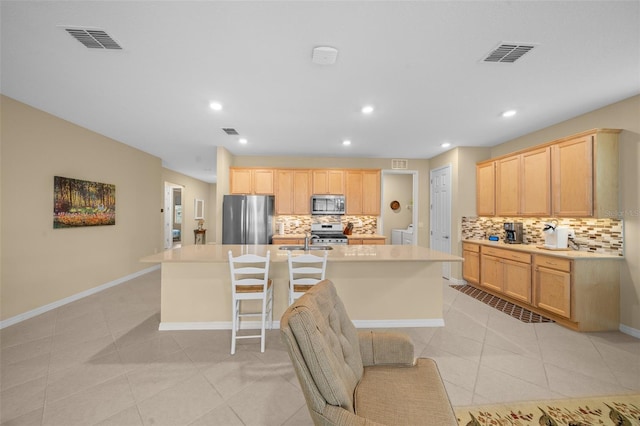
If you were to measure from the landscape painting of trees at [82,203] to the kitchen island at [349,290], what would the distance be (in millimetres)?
2024

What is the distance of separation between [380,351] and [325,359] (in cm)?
78

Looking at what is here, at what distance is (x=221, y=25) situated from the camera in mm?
1932

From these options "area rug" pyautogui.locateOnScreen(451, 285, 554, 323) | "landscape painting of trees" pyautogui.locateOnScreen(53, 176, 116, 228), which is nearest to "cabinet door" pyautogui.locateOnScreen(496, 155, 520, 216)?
"area rug" pyautogui.locateOnScreen(451, 285, 554, 323)

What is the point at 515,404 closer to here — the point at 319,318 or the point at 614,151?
the point at 319,318

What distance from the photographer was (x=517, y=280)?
3.93 m

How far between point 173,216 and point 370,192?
21.8 feet

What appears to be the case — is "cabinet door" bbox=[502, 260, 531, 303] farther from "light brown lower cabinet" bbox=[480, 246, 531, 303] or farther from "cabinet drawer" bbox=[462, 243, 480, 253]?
"cabinet drawer" bbox=[462, 243, 480, 253]

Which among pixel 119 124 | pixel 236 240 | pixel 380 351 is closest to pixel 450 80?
pixel 380 351

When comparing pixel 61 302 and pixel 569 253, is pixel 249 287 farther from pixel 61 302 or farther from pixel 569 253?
pixel 569 253

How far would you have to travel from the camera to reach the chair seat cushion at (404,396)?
126 centimetres

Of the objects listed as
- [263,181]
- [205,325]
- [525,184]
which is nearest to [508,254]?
[525,184]

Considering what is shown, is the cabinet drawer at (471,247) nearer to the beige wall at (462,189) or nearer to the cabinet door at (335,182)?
the beige wall at (462,189)

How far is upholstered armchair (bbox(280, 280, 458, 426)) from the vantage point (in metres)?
1.09

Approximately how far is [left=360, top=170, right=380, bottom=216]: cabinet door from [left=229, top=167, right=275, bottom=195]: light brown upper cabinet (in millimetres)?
2031
